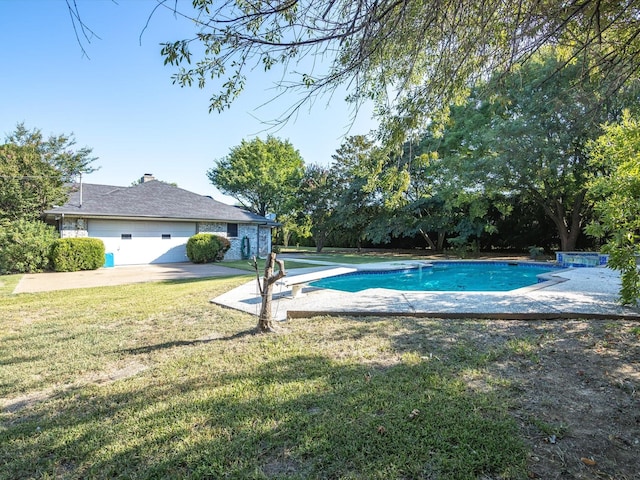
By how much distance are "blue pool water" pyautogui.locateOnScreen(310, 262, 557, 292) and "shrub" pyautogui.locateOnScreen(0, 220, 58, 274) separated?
10.2 meters

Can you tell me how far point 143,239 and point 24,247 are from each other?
4.50 m

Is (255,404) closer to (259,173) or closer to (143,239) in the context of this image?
(143,239)

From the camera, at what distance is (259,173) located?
3006 centimetres

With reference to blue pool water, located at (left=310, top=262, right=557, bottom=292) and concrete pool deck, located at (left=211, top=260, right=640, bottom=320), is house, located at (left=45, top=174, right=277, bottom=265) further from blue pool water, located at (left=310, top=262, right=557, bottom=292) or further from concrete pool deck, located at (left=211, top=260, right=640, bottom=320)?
concrete pool deck, located at (left=211, top=260, right=640, bottom=320)

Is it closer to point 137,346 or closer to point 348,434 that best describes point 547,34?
point 348,434

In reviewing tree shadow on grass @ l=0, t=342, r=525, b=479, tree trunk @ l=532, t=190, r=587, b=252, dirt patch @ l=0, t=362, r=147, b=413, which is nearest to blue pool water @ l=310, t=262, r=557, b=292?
tree trunk @ l=532, t=190, r=587, b=252

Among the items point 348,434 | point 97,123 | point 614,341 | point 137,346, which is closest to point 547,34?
point 614,341

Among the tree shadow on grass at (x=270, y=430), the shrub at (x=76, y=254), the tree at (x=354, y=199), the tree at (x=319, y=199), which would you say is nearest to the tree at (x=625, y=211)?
the tree shadow on grass at (x=270, y=430)

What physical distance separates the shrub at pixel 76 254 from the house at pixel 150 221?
114cm

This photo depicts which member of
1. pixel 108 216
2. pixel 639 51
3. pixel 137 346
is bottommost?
pixel 137 346

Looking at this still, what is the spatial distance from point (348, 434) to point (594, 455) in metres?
1.51

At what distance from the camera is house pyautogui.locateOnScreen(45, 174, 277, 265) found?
14.1m

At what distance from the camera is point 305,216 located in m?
24.3

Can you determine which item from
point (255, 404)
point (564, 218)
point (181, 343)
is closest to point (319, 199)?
point (564, 218)
